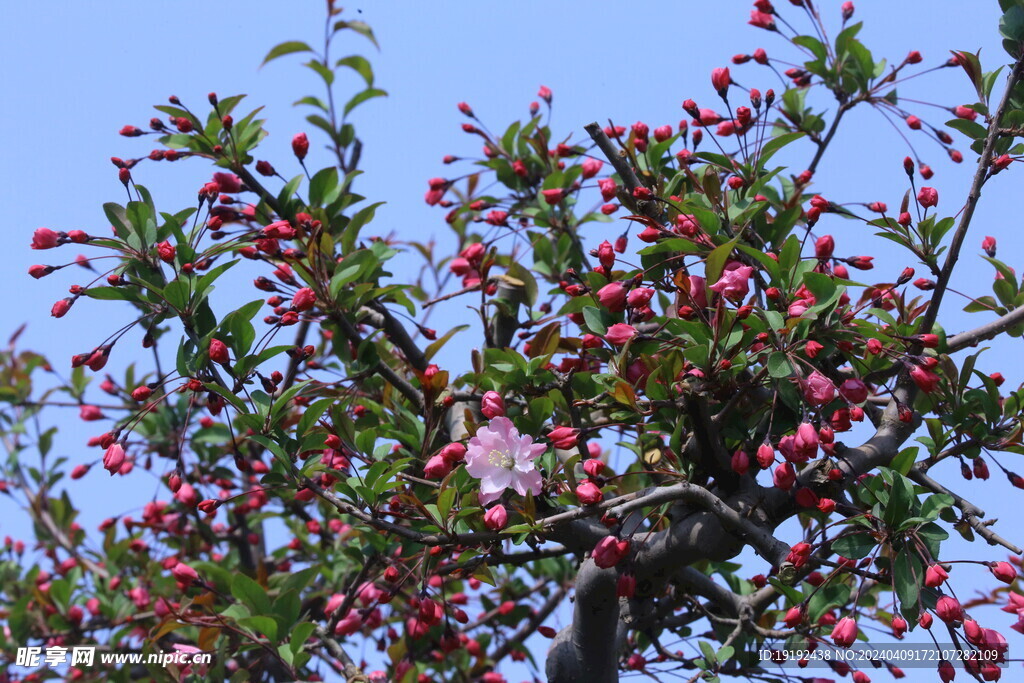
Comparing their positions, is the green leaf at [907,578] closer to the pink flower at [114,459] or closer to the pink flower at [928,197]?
the pink flower at [928,197]

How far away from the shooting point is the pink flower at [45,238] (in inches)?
89.1

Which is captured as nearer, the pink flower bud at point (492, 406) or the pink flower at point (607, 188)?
the pink flower bud at point (492, 406)

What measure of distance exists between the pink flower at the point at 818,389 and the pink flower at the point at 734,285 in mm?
218

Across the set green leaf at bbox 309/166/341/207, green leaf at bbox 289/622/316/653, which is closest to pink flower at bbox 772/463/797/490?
green leaf at bbox 289/622/316/653

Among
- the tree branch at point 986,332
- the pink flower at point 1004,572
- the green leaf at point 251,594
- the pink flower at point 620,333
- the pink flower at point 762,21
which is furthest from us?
the pink flower at point 762,21

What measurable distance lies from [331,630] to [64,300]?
1153 millimetres

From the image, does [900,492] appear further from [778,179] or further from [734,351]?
[778,179]

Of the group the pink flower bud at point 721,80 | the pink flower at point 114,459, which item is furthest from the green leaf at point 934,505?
the pink flower at point 114,459

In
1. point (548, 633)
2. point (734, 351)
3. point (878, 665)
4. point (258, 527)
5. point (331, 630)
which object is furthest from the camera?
point (258, 527)

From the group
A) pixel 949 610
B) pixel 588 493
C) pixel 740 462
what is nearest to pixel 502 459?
pixel 588 493

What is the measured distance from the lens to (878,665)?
A: 8.15 ft

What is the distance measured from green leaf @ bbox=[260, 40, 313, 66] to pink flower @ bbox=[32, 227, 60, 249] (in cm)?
162

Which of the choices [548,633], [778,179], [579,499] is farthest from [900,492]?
[548,633]

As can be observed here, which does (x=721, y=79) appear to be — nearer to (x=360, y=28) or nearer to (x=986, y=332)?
(x=986, y=332)
